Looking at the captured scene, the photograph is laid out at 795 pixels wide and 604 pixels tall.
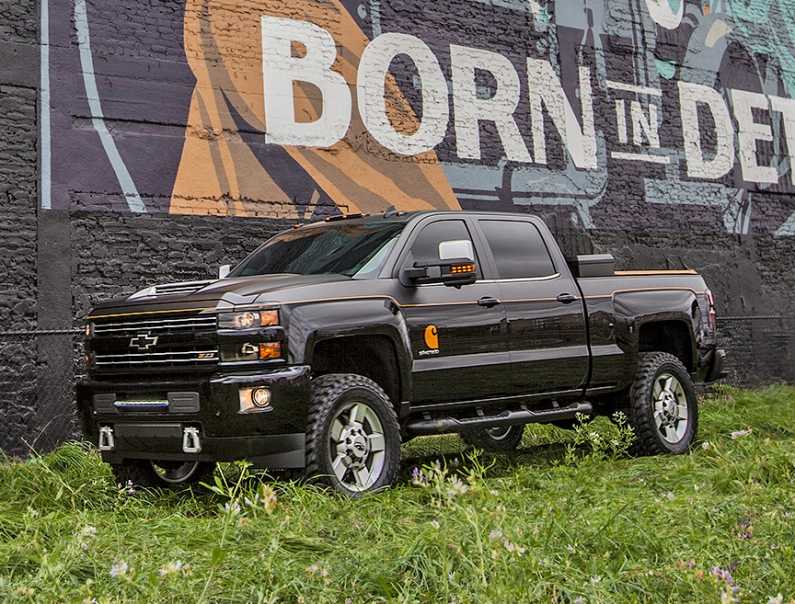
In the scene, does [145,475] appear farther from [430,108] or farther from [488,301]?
[430,108]

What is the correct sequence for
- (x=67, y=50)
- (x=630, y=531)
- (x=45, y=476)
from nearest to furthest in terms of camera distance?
(x=630, y=531), (x=45, y=476), (x=67, y=50)

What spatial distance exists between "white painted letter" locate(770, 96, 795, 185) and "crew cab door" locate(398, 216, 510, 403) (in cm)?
1263

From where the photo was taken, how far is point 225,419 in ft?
21.3

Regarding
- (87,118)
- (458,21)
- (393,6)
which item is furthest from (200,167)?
(458,21)

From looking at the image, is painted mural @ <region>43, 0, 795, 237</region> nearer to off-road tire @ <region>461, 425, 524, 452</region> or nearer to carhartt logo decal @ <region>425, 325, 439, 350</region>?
off-road tire @ <region>461, 425, 524, 452</region>

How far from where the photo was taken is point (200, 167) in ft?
40.1

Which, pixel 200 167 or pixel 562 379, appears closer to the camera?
pixel 562 379

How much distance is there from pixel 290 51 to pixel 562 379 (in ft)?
20.8

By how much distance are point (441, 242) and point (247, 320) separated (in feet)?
6.34

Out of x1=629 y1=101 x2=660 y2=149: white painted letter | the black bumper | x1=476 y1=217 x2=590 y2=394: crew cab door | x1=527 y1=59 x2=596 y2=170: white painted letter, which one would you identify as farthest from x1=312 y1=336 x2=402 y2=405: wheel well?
x1=629 y1=101 x2=660 y2=149: white painted letter

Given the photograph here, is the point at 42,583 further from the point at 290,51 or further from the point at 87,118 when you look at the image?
the point at 290,51

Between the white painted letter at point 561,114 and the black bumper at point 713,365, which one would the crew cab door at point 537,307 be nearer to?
the black bumper at point 713,365

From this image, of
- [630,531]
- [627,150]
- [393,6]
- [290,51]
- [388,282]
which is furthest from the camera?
[627,150]

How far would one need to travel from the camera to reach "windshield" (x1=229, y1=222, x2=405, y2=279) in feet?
25.1
